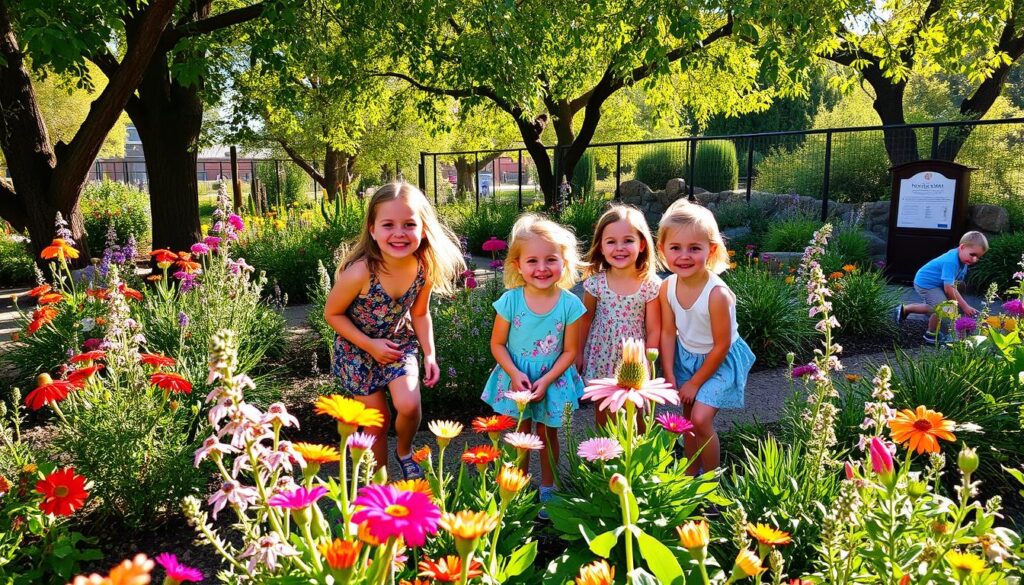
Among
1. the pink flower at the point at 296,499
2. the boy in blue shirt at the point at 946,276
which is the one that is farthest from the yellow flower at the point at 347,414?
the boy in blue shirt at the point at 946,276

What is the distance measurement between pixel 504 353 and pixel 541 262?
17.8 inches

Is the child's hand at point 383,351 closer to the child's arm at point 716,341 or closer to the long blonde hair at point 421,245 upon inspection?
the long blonde hair at point 421,245

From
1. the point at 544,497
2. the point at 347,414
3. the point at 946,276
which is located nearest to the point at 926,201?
the point at 946,276

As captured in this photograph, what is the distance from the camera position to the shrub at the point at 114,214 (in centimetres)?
1293

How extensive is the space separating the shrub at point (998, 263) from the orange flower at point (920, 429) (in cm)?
842

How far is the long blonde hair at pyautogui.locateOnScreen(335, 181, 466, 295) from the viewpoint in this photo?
10.4 ft

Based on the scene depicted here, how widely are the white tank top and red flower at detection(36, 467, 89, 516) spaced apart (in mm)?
2426

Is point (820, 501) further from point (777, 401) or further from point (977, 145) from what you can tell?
point (977, 145)

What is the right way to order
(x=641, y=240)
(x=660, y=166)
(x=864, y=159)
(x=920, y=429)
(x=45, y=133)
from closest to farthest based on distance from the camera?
(x=920, y=429), (x=641, y=240), (x=45, y=133), (x=864, y=159), (x=660, y=166)

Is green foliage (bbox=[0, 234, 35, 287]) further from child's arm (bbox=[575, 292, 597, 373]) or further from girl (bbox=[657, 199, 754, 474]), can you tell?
girl (bbox=[657, 199, 754, 474])

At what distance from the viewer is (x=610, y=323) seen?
11.0ft

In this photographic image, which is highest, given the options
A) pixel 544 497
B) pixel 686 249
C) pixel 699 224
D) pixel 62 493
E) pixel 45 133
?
pixel 45 133

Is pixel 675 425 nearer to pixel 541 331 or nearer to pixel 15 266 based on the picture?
pixel 541 331

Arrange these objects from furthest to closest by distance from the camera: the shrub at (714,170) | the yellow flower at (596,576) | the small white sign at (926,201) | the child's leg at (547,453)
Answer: the shrub at (714,170) < the small white sign at (926,201) < the child's leg at (547,453) < the yellow flower at (596,576)
